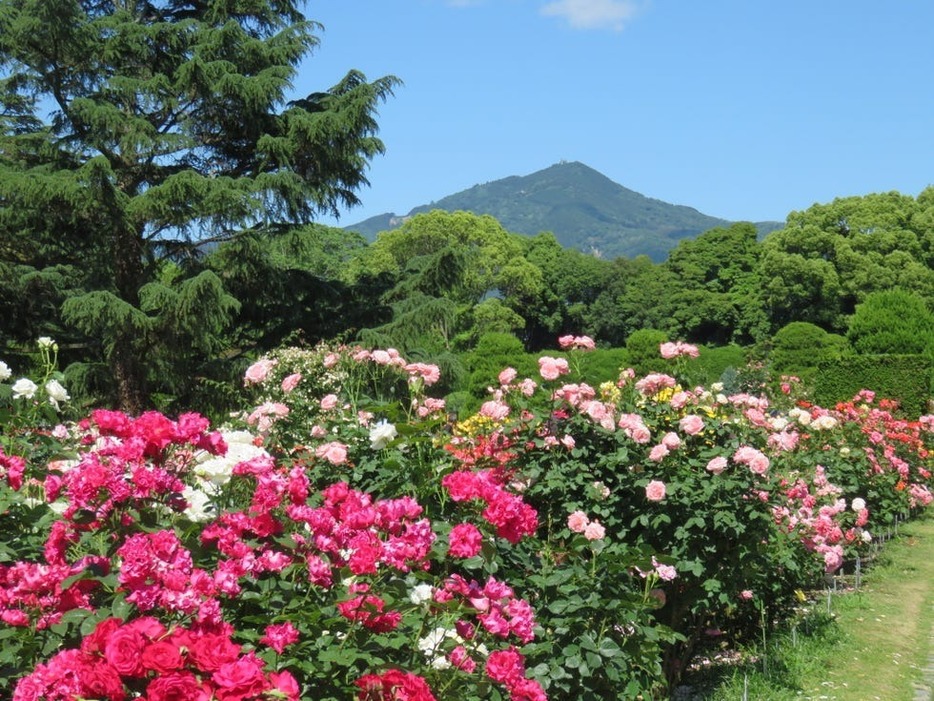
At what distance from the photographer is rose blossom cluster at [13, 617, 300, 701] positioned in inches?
55.7

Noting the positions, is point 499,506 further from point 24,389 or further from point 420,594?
point 24,389

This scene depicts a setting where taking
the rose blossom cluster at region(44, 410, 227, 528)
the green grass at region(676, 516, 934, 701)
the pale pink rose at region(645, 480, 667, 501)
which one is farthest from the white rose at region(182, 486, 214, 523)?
the green grass at region(676, 516, 934, 701)

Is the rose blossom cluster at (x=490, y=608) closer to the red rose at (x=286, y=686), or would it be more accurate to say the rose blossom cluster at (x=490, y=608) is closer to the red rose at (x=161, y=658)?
the red rose at (x=286, y=686)

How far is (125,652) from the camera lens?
1427 millimetres

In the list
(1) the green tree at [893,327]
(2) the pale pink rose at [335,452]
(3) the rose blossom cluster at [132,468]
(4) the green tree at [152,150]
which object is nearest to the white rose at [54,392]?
(3) the rose blossom cluster at [132,468]

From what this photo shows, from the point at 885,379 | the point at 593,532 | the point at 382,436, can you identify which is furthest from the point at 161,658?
the point at 885,379

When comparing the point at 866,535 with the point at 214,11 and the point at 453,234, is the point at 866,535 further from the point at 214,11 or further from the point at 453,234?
the point at 453,234

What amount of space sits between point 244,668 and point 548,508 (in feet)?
7.91

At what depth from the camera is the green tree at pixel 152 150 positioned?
34.4ft

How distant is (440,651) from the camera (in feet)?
6.77

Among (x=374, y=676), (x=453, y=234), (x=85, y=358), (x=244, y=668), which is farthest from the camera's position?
(x=453, y=234)

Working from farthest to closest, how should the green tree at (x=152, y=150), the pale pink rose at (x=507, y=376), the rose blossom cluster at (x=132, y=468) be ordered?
the green tree at (x=152, y=150) < the pale pink rose at (x=507, y=376) < the rose blossom cluster at (x=132, y=468)

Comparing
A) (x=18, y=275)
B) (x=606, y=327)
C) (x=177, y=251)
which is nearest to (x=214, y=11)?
(x=177, y=251)

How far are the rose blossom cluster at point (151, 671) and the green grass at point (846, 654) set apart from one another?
2943 millimetres
